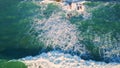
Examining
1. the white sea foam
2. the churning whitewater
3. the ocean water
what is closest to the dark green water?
the ocean water

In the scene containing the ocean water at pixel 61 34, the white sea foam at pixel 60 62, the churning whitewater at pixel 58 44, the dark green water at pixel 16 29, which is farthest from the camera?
the dark green water at pixel 16 29

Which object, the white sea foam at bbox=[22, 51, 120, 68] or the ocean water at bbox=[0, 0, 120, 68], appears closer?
the white sea foam at bbox=[22, 51, 120, 68]

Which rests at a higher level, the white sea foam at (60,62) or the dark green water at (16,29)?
the dark green water at (16,29)

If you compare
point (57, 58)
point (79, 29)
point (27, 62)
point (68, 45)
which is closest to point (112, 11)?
point (79, 29)

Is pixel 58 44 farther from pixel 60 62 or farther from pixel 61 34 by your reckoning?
pixel 60 62

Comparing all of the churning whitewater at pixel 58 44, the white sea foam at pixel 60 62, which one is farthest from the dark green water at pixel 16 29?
the white sea foam at pixel 60 62

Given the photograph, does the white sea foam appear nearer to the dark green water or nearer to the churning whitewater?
the churning whitewater

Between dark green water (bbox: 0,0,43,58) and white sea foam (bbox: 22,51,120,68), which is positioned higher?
dark green water (bbox: 0,0,43,58)

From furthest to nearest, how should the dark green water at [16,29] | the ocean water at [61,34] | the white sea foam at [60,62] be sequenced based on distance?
the dark green water at [16,29], the ocean water at [61,34], the white sea foam at [60,62]

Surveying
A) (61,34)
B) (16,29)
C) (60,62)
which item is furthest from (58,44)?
(16,29)

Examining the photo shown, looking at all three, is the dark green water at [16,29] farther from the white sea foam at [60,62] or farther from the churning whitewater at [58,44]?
the white sea foam at [60,62]
